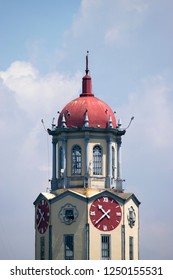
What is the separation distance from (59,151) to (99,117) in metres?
4.40

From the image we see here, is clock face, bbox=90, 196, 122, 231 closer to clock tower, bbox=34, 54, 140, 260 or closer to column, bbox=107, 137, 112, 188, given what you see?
clock tower, bbox=34, 54, 140, 260

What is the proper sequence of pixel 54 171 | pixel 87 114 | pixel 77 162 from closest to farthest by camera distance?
pixel 77 162, pixel 87 114, pixel 54 171

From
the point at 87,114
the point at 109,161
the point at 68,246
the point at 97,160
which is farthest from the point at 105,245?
the point at 87,114

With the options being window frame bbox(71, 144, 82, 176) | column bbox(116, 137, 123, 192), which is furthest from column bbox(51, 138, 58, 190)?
column bbox(116, 137, 123, 192)

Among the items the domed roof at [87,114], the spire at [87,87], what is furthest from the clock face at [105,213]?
the spire at [87,87]

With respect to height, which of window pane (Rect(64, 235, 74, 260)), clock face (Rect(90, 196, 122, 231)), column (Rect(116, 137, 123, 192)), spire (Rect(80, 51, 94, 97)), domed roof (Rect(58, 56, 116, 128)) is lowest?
window pane (Rect(64, 235, 74, 260))

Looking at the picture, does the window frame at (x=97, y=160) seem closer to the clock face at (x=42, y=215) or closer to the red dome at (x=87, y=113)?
the red dome at (x=87, y=113)

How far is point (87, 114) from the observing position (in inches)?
4988

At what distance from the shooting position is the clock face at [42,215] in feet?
414

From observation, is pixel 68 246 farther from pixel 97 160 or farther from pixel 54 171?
pixel 97 160

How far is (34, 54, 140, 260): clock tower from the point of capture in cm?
12438

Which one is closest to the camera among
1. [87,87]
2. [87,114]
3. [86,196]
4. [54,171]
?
[86,196]

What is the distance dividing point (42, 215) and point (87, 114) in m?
9.20
